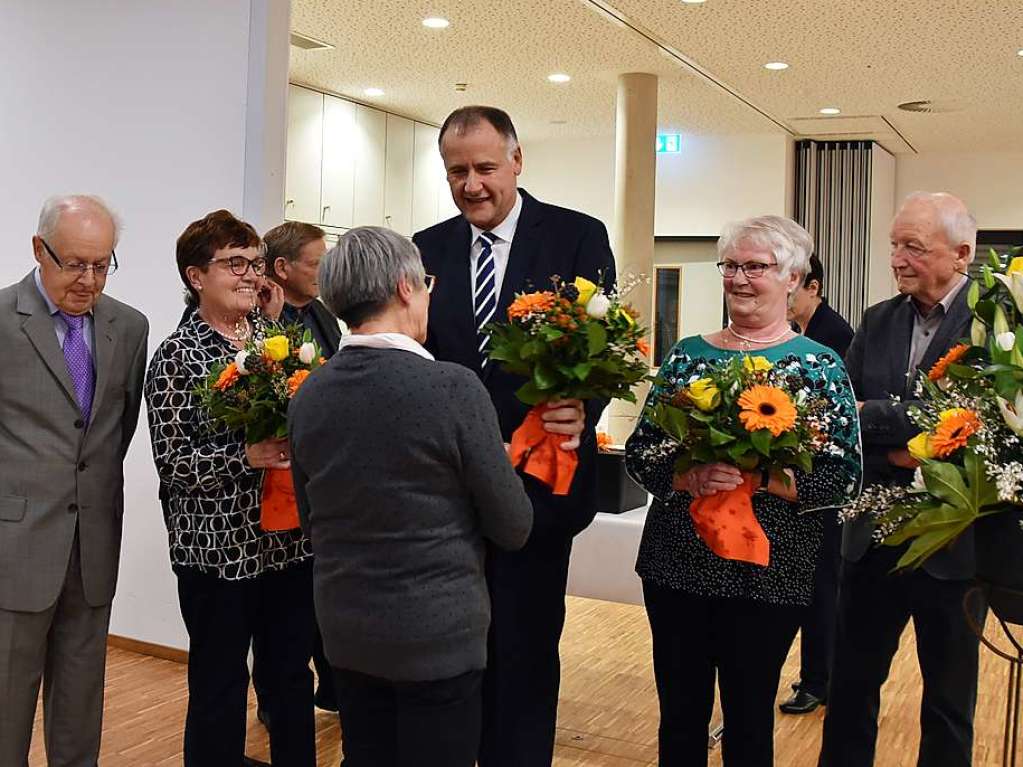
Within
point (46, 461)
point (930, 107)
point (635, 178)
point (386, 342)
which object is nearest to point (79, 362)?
point (46, 461)

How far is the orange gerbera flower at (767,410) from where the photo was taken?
2184mm

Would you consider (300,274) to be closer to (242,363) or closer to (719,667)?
(242,363)

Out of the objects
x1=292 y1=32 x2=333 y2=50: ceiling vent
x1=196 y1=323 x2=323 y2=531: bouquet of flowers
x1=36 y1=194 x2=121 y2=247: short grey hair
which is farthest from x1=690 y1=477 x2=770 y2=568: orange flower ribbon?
x1=292 y1=32 x2=333 y2=50: ceiling vent

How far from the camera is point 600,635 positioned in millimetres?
5062

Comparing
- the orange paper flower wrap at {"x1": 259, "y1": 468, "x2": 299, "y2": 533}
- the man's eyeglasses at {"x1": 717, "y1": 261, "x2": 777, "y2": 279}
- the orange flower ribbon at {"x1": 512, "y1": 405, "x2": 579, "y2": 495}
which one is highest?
the man's eyeglasses at {"x1": 717, "y1": 261, "x2": 777, "y2": 279}

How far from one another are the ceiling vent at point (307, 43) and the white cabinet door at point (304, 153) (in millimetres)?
927

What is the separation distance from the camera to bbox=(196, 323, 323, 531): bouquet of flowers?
8.53 feet

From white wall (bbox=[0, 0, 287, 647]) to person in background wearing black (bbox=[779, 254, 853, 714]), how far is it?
6.98 feet

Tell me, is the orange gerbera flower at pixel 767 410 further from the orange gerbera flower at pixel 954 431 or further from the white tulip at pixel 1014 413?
the white tulip at pixel 1014 413

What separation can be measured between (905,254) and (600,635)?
110 inches

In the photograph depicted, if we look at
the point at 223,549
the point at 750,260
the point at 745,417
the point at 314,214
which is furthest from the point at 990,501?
→ the point at 314,214

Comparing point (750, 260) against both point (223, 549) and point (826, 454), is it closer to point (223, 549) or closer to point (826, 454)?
Result: point (826, 454)

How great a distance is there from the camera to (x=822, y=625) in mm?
4184

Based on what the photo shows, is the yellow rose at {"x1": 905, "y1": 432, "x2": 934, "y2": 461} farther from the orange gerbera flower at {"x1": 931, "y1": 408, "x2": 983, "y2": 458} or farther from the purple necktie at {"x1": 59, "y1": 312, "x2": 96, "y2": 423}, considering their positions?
the purple necktie at {"x1": 59, "y1": 312, "x2": 96, "y2": 423}
